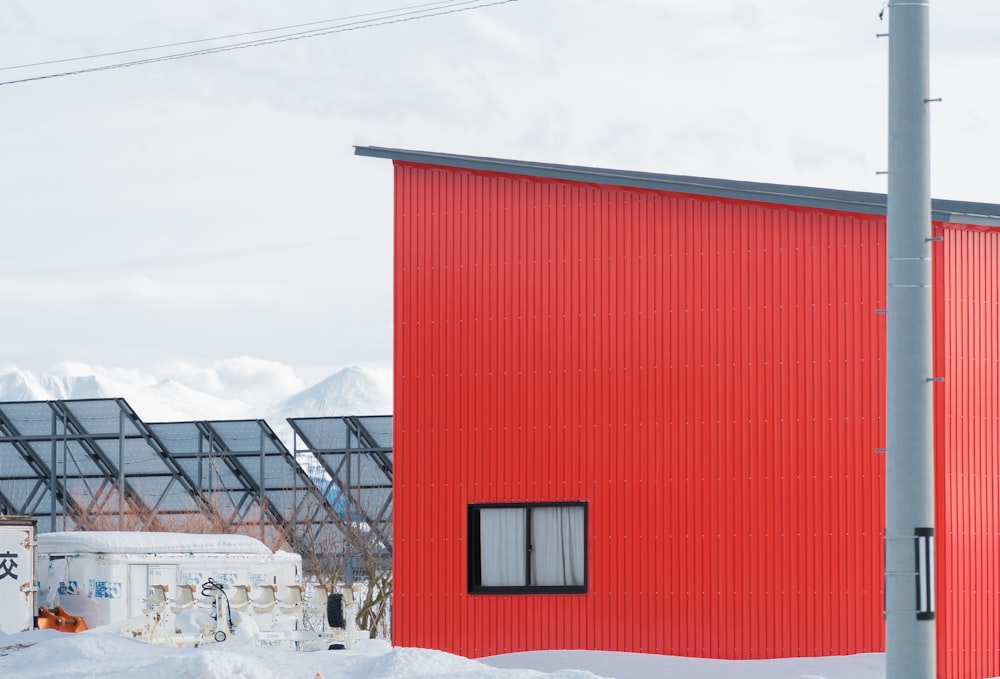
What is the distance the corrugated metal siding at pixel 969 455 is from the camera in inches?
701

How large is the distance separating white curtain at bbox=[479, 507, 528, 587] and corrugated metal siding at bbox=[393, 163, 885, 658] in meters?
0.27

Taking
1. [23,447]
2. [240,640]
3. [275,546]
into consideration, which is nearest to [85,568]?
[240,640]

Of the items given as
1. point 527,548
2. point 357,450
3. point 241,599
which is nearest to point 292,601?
point 241,599

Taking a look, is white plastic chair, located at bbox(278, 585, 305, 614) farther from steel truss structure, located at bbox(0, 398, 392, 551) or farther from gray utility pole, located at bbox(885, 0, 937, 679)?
gray utility pole, located at bbox(885, 0, 937, 679)

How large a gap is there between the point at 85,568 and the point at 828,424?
47.0 feet

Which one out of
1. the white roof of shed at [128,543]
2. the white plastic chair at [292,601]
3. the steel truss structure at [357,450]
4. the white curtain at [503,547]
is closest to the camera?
the white curtain at [503,547]

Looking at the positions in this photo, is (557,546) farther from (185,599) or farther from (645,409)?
(185,599)

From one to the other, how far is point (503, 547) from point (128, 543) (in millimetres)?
9301

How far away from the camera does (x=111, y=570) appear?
2609cm

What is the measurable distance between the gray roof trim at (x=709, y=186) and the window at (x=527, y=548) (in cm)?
453

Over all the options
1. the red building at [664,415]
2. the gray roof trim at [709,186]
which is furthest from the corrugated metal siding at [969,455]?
the gray roof trim at [709,186]

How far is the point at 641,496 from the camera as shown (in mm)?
19797

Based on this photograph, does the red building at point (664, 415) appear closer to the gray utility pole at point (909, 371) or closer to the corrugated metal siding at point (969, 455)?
the corrugated metal siding at point (969, 455)

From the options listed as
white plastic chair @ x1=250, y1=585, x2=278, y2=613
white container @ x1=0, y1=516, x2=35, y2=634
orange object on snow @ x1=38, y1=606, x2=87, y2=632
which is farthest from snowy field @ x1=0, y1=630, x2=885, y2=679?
white plastic chair @ x1=250, y1=585, x2=278, y2=613
